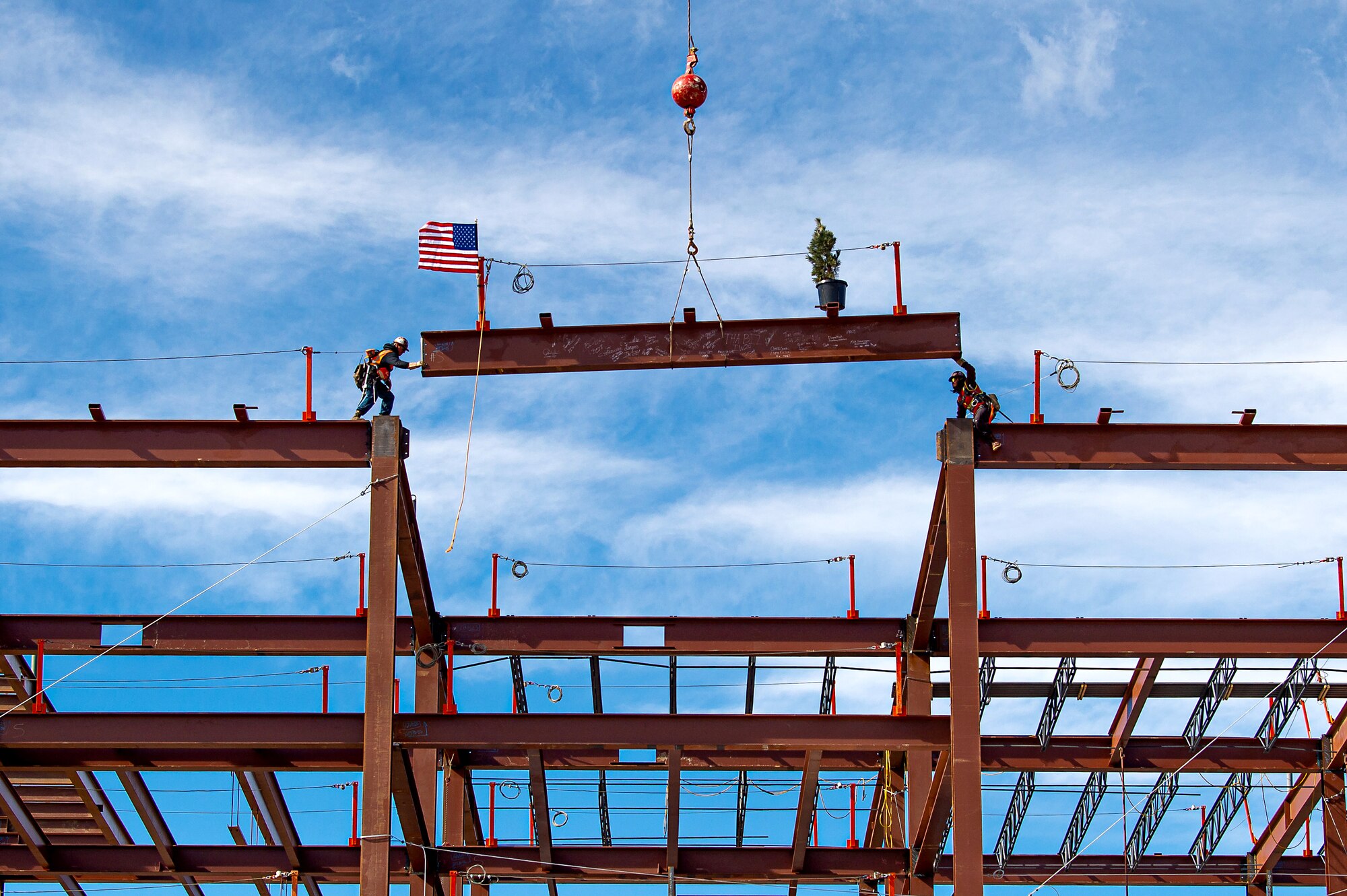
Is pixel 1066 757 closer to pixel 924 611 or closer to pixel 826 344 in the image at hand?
pixel 924 611

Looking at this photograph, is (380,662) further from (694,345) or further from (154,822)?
(154,822)

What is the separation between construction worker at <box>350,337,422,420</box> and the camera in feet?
83.6

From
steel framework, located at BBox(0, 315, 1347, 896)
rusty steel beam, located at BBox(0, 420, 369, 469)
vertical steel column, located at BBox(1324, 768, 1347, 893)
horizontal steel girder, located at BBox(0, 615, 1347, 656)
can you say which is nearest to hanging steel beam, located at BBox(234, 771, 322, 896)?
steel framework, located at BBox(0, 315, 1347, 896)

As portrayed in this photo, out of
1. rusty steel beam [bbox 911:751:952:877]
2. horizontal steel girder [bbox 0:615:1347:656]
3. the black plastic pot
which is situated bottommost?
rusty steel beam [bbox 911:751:952:877]

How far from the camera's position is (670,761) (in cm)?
2617

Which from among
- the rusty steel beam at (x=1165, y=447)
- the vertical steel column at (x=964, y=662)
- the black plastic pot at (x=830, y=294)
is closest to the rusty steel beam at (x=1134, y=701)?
the rusty steel beam at (x=1165, y=447)

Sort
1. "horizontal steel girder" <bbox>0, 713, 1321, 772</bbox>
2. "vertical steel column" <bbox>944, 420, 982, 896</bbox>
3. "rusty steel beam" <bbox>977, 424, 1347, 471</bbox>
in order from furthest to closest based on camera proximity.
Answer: "rusty steel beam" <bbox>977, 424, 1347, 471</bbox>, "horizontal steel girder" <bbox>0, 713, 1321, 772</bbox>, "vertical steel column" <bbox>944, 420, 982, 896</bbox>

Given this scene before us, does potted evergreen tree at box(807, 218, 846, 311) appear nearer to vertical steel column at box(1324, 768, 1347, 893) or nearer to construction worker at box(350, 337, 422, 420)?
construction worker at box(350, 337, 422, 420)

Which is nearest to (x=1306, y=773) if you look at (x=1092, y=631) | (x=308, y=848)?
(x=1092, y=631)

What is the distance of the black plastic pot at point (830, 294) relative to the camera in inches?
997

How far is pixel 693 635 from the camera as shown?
93.8 feet

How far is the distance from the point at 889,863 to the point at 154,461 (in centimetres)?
1308

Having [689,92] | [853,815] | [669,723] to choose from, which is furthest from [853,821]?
[689,92]

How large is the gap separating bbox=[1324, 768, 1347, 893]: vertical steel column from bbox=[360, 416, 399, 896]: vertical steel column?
15.9 m
